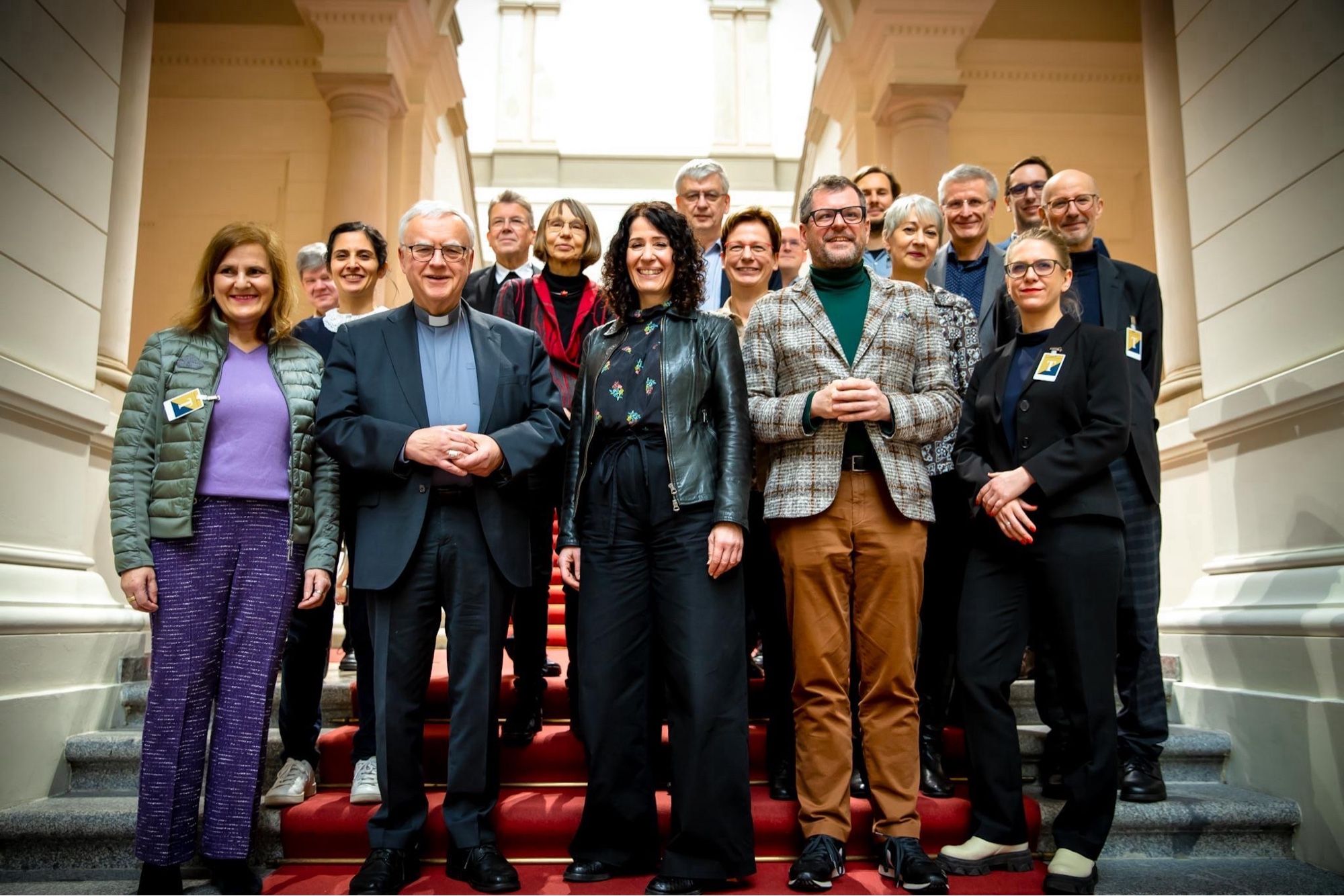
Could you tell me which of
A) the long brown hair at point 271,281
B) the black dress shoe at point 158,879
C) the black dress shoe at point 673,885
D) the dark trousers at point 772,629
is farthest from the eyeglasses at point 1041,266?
the black dress shoe at point 158,879

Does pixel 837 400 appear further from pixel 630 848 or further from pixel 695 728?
pixel 630 848

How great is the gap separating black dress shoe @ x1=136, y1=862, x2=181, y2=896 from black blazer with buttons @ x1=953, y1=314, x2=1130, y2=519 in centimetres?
221

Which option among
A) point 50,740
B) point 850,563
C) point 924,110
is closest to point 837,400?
point 850,563

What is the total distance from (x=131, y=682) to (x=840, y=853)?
2553 millimetres

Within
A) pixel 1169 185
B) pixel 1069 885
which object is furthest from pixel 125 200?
pixel 1169 185

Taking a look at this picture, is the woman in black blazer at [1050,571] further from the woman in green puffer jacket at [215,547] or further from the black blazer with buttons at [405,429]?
the woman in green puffer jacket at [215,547]

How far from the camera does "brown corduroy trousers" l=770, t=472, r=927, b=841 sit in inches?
97.2

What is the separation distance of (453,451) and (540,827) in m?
1.07

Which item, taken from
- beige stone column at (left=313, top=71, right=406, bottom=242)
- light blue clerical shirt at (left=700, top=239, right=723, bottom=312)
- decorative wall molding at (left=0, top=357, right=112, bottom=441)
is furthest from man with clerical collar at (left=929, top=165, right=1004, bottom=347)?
beige stone column at (left=313, top=71, right=406, bottom=242)

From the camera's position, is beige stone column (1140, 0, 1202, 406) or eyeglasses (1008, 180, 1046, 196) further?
beige stone column (1140, 0, 1202, 406)

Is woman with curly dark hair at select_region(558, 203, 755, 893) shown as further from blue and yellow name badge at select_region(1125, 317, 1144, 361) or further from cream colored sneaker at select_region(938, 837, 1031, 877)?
blue and yellow name badge at select_region(1125, 317, 1144, 361)

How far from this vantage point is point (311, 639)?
2.84 metres

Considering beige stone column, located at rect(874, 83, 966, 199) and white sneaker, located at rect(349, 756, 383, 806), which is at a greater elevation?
beige stone column, located at rect(874, 83, 966, 199)

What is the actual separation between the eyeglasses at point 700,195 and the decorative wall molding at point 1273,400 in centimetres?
195
